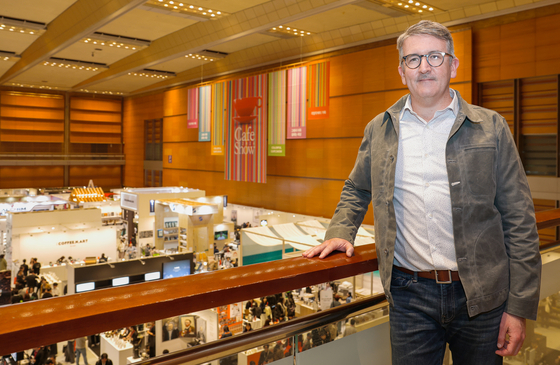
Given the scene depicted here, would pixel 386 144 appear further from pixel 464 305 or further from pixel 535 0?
pixel 535 0

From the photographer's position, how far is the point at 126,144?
2338 cm

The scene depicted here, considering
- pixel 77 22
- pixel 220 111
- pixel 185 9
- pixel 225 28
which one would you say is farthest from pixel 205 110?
pixel 77 22

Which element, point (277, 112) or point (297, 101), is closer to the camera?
point (297, 101)

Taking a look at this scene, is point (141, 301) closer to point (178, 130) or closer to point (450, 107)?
point (450, 107)

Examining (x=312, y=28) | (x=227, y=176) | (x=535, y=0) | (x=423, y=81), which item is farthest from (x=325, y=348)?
(x=227, y=176)

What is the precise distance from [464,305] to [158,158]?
20687 millimetres

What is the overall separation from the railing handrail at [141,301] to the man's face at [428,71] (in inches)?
23.2

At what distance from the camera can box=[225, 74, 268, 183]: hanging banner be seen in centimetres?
1320

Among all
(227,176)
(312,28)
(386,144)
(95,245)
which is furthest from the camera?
(227,176)

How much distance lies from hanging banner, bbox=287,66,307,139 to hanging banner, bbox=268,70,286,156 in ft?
0.92

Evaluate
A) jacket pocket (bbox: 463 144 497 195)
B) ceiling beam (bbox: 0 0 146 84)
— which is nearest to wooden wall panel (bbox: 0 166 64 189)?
ceiling beam (bbox: 0 0 146 84)

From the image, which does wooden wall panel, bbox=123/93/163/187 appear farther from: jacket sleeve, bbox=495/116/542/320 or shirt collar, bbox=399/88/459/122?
jacket sleeve, bbox=495/116/542/320

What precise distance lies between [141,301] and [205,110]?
46.4ft

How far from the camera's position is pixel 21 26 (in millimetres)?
11578
